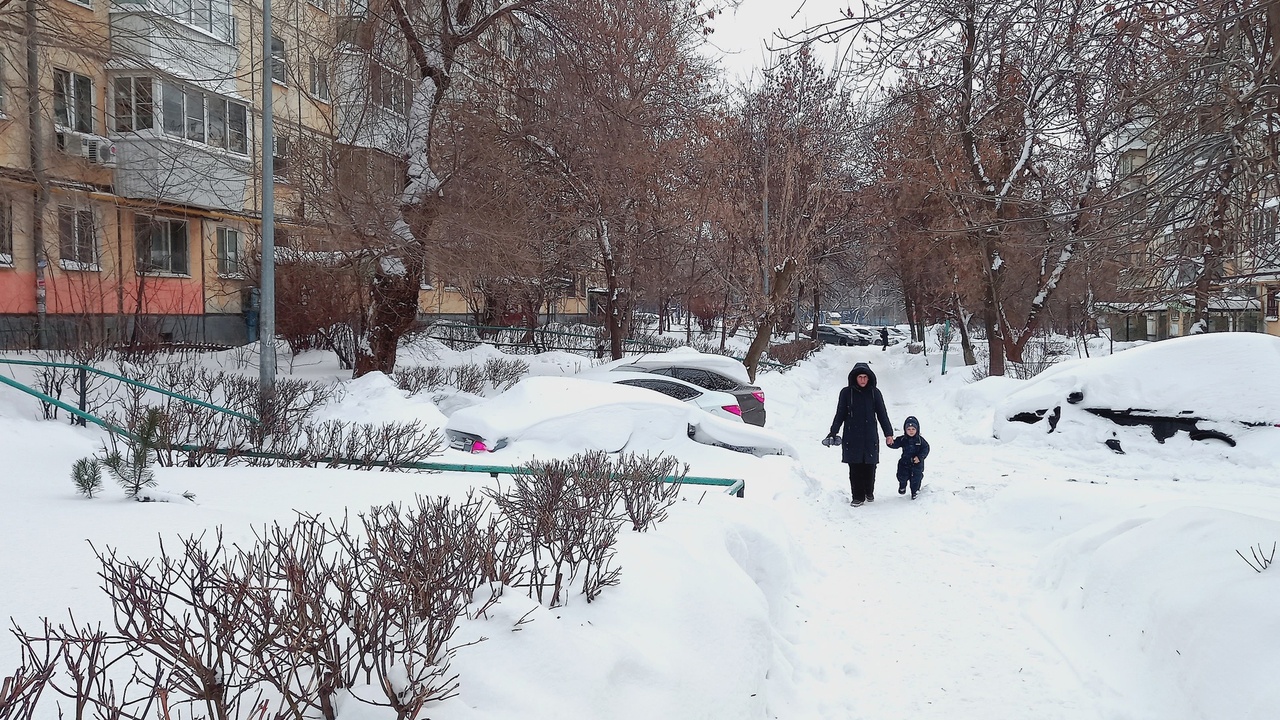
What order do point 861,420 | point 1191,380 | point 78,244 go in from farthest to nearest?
point 78,244, point 1191,380, point 861,420

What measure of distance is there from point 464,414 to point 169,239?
17411mm

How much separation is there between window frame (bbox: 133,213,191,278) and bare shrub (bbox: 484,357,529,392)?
8290mm

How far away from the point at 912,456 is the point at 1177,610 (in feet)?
15.2

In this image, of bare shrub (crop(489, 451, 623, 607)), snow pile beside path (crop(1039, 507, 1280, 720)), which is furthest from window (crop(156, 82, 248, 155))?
snow pile beside path (crop(1039, 507, 1280, 720))

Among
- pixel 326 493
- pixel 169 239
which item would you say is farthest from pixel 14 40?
pixel 169 239

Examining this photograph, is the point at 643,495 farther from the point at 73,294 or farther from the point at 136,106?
the point at 136,106

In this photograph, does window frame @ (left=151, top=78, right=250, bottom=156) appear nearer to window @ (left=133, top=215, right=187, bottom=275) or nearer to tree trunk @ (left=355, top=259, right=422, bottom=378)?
window @ (left=133, top=215, right=187, bottom=275)

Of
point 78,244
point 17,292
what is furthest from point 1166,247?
point 17,292

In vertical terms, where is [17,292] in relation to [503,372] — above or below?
above

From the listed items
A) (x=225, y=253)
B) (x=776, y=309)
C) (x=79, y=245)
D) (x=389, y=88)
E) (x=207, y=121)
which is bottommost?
(x=776, y=309)

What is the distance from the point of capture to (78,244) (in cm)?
1599

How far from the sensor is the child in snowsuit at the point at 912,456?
29.8 feet

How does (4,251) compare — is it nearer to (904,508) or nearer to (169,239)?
(169,239)

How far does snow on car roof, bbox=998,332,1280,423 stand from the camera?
34.7 feet
